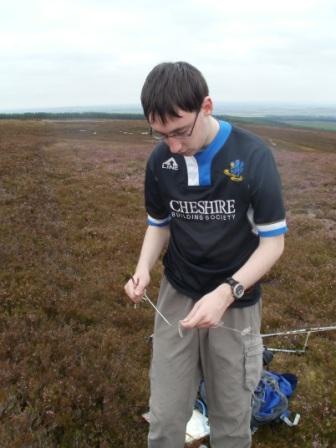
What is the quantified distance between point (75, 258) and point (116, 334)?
3.69m

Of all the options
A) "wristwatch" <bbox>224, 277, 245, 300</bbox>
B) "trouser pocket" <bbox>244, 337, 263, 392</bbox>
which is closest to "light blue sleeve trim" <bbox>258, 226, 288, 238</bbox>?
"wristwatch" <bbox>224, 277, 245, 300</bbox>

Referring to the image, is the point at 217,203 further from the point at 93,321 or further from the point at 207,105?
the point at 93,321

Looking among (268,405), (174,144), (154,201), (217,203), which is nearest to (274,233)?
(217,203)

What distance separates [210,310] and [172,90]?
4.65 ft

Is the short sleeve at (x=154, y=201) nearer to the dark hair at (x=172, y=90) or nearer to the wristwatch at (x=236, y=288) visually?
the dark hair at (x=172, y=90)

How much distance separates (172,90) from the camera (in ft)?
8.43

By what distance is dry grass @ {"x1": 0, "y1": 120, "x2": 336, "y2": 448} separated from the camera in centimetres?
489

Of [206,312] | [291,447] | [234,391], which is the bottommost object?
[291,447]

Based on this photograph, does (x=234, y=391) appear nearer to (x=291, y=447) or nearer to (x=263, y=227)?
(x=263, y=227)

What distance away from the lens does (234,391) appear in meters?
3.32

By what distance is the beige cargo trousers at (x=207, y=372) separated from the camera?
3273 mm

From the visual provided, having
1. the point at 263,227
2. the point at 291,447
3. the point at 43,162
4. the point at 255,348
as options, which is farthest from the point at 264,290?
the point at 43,162

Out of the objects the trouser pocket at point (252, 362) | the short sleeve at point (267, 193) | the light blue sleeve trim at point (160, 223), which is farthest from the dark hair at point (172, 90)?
the trouser pocket at point (252, 362)

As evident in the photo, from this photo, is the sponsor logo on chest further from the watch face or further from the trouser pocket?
the trouser pocket
